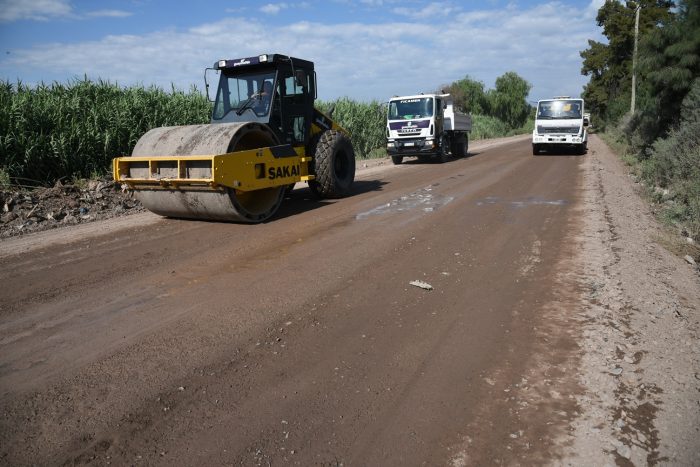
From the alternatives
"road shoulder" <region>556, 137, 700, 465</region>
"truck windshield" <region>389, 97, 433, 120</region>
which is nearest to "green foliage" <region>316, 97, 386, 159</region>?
"truck windshield" <region>389, 97, 433, 120</region>

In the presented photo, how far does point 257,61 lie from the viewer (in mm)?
9070

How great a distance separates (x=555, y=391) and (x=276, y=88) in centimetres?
738

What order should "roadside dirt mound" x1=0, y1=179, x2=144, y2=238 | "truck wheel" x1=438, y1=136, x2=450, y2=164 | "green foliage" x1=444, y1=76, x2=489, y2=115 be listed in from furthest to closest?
"green foliage" x1=444, y1=76, x2=489, y2=115 → "truck wheel" x1=438, y1=136, x2=450, y2=164 → "roadside dirt mound" x1=0, y1=179, x2=144, y2=238

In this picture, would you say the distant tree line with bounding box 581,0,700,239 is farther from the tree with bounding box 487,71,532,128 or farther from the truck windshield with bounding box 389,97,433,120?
the tree with bounding box 487,71,532,128

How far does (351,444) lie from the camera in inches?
106

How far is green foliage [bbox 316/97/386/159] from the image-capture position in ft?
75.7

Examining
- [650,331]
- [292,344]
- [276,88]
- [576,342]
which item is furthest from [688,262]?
[276,88]

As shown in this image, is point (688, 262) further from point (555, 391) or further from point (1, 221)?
point (1, 221)

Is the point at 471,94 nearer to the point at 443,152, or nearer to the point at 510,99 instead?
the point at 510,99

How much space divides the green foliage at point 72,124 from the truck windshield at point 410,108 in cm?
901

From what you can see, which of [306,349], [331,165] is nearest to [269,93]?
[331,165]

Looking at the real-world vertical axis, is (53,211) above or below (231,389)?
above

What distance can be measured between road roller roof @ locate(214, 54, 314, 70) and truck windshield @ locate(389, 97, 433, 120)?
10.8 m

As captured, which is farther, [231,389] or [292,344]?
[292,344]
